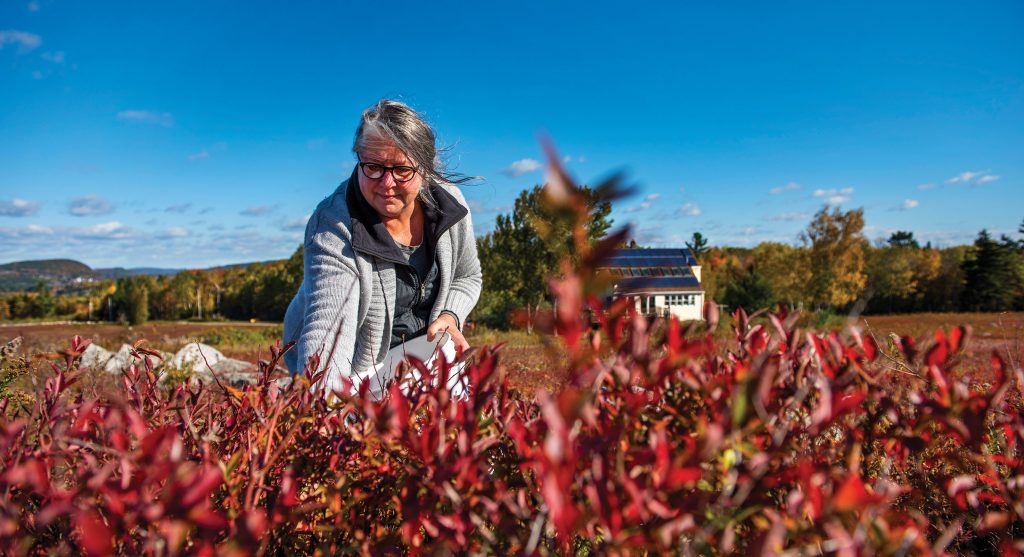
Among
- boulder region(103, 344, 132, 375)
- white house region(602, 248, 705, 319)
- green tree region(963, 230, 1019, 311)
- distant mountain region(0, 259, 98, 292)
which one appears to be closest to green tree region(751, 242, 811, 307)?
white house region(602, 248, 705, 319)

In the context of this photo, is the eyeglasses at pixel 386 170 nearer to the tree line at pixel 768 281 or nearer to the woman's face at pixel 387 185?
the woman's face at pixel 387 185

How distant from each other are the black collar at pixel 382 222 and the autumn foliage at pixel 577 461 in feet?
4.56

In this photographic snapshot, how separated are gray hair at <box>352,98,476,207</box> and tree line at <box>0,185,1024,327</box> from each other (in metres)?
13.0

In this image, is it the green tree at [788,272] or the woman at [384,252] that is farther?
the green tree at [788,272]

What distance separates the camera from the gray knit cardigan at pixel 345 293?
2.43 meters

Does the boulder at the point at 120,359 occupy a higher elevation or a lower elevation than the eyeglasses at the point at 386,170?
lower

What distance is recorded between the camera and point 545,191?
61cm

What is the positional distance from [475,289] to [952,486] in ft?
8.67

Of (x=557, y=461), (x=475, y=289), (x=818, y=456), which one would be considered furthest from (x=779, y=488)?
(x=475, y=289)

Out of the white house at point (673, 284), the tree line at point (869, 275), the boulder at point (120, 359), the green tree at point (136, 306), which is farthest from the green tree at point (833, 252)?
the green tree at point (136, 306)

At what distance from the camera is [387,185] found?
2.62 metres

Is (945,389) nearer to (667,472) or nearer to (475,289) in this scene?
(667,472)

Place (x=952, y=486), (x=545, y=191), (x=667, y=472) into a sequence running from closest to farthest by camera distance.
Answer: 1. (x=545, y=191)
2. (x=667, y=472)
3. (x=952, y=486)

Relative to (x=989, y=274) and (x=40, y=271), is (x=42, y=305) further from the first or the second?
(x=40, y=271)
